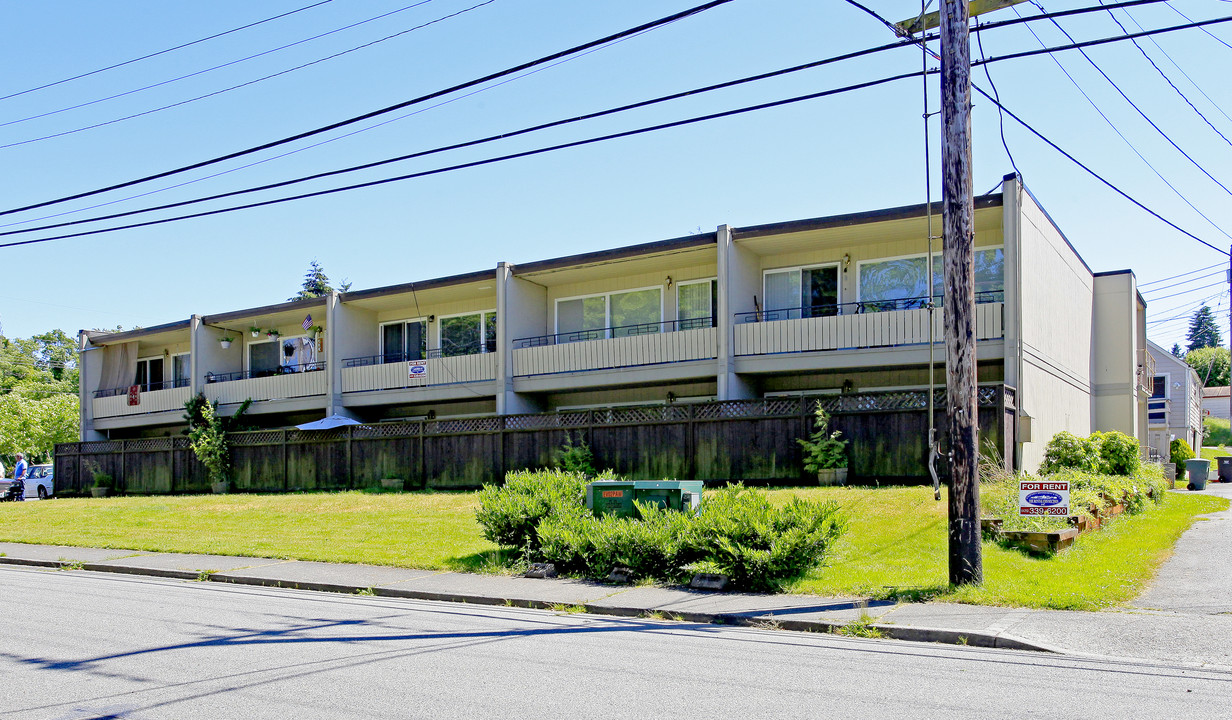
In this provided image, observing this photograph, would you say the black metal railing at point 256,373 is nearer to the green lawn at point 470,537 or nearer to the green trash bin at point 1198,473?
the green lawn at point 470,537

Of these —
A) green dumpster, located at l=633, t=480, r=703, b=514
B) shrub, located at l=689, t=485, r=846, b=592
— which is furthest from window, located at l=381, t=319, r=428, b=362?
shrub, located at l=689, t=485, r=846, b=592

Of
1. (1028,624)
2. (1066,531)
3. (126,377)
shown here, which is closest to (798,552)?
(1028,624)

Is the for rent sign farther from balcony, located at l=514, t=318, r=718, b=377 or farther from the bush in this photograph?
balcony, located at l=514, t=318, r=718, b=377

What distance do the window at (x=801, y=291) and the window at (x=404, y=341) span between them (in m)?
11.8

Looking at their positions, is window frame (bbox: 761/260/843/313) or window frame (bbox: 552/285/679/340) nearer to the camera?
window frame (bbox: 761/260/843/313)

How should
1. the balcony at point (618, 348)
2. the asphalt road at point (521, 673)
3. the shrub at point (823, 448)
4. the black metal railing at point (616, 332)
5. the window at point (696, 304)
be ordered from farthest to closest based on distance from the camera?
the black metal railing at point (616, 332), the window at point (696, 304), the balcony at point (618, 348), the shrub at point (823, 448), the asphalt road at point (521, 673)

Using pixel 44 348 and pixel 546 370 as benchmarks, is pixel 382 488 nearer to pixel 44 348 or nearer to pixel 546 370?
pixel 546 370

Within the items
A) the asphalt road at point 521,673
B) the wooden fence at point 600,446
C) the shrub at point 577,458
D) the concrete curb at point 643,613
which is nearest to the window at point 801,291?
the wooden fence at point 600,446

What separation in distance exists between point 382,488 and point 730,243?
1085 centimetres

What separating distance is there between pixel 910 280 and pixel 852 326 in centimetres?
221

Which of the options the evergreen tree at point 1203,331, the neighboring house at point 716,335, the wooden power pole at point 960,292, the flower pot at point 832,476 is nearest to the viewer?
the wooden power pole at point 960,292

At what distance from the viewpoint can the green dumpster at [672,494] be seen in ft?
41.3

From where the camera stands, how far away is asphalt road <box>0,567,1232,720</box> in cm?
589

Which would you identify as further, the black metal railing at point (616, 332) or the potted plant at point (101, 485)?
the potted plant at point (101, 485)
